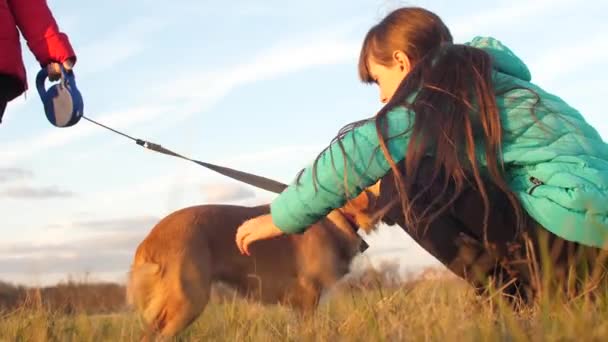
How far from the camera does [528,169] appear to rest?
2.68 metres

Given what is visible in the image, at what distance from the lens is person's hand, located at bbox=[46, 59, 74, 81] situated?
3.76m

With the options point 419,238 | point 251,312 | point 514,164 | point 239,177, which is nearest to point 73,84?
point 239,177

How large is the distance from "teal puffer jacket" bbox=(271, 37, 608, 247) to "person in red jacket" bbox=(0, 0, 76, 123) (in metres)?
1.56

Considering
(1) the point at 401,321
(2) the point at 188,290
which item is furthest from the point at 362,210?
(1) the point at 401,321

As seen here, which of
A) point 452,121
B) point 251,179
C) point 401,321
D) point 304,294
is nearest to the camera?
point 401,321

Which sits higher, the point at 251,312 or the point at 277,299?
the point at 251,312

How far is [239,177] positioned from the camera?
353cm

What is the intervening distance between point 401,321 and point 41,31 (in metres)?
2.37

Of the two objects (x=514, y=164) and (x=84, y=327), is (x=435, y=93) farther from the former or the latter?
(x=84, y=327)

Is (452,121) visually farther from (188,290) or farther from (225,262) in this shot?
(225,262)

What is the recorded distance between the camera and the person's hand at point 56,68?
3.76 m

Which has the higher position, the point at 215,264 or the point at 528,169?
the point at 528,169

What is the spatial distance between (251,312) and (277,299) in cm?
241

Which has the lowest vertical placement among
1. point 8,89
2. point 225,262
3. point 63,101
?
point 225,262
